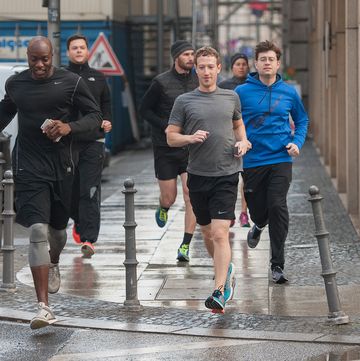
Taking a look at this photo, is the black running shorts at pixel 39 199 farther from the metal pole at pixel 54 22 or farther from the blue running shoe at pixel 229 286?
the metal pole at pixel 54 22

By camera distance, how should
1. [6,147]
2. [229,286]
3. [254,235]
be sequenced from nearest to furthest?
[229,286] < [254,235] < [6,147]

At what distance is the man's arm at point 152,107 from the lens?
39.7 ft

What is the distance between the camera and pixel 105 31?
99.3 ft

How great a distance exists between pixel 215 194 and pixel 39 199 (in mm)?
1274

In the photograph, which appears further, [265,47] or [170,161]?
[170,161]

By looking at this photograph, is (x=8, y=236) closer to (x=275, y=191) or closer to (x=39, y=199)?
(x=39, y=199)

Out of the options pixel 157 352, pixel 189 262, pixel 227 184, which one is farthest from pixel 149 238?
pixel 157 352

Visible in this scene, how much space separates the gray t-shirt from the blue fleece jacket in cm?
98

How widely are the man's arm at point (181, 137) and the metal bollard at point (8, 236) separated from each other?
133 cm

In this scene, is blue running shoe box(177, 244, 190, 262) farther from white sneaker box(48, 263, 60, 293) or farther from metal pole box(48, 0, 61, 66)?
metal pole box(48, 0, 61, 66)

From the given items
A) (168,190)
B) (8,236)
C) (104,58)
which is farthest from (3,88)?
(8,236)

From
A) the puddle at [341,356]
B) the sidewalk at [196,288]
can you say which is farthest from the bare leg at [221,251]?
the puddle at [341,356]

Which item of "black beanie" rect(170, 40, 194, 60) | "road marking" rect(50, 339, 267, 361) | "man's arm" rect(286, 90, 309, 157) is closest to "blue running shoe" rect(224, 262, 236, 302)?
"road marking" rect(50, 339, 267, 361)

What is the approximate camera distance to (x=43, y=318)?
336 inches
